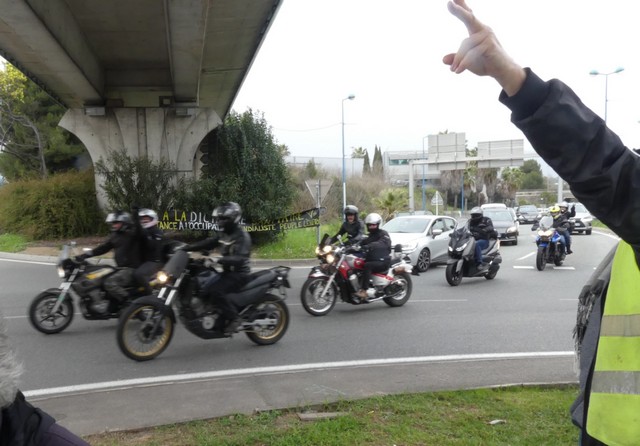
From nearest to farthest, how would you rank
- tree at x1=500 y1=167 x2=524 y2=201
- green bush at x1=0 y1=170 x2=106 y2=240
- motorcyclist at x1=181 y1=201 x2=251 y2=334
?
motorcyclist at x1=181 y1=201 x2=251 y2=334, green bush at x1=0 y1=170 x2=106 y2=240, tree at x1=500 y1=167 x2=524 y2=201

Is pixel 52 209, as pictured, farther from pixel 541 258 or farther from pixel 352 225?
pixel 541 258

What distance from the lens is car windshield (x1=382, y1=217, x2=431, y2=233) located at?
1714 centimetres

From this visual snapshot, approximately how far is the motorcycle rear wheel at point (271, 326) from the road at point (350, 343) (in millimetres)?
116

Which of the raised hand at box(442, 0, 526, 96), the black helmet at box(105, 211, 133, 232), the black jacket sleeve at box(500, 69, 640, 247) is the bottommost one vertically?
the black helmet at box(105, 211, 133, 232)

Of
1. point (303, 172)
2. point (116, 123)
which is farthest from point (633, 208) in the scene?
point (303, 172)

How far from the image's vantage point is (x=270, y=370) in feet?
20.4

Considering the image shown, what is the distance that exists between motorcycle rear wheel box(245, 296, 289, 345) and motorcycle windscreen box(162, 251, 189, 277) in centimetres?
109

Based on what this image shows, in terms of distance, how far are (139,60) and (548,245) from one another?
14928 millimetres

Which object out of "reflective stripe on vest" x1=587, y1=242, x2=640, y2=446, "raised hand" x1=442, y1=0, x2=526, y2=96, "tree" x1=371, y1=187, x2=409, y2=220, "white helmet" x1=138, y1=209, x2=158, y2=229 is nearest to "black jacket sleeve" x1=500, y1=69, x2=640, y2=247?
"raised hand" x1=442, y1=0, x2=526, y2=96

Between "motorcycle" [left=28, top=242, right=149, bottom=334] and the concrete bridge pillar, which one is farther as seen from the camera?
the concrete bridge pillar

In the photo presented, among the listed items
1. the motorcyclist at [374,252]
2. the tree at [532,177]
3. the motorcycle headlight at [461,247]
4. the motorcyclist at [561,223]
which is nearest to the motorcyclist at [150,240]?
the motorcyclist at [374,252]

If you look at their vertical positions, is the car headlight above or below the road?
above

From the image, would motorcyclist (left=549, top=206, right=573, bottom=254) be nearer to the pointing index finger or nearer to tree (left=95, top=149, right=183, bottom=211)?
tree (left=95, top=149, right=183, bottom=211)

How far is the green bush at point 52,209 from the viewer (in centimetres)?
2227
